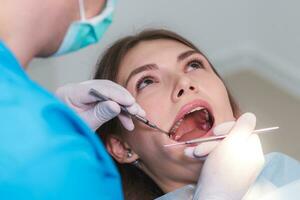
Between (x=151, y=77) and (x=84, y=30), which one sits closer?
(x=84, y=30)

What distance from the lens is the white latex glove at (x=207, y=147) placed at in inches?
53.8

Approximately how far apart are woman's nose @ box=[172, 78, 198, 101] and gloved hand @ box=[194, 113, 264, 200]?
0.20m

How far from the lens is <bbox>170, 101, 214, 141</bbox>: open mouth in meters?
1.48

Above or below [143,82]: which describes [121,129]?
below

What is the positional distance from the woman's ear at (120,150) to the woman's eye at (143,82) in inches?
7.5

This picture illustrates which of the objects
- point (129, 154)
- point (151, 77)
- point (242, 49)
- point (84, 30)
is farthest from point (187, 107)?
point (242, 49)

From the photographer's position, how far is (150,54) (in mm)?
1608

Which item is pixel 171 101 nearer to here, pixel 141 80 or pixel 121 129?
pixel 141 80

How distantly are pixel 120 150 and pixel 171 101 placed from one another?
0.87 feet

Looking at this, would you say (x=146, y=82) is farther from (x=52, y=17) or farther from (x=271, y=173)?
(x=52, y=17)

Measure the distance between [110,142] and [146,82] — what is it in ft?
0.79

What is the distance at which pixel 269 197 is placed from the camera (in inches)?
55.7

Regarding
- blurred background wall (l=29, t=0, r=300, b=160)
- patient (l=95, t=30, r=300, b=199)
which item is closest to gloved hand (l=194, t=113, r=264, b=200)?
patient (l=95, t=30, r=300, b=199)

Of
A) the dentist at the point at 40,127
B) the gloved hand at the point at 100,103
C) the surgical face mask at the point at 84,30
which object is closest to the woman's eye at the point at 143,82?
the gloved hand at the point at 100,103
